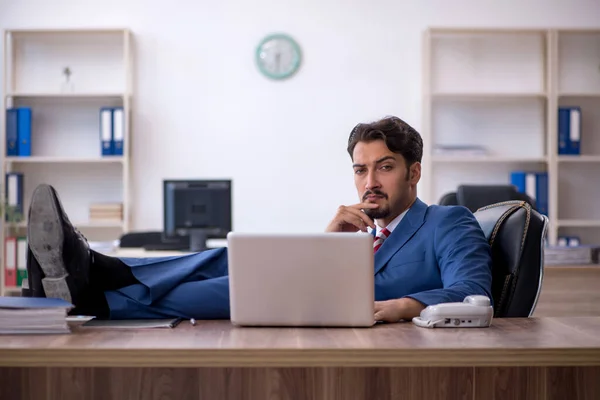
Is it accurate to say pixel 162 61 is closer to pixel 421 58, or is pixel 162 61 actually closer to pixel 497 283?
pixel 421 58

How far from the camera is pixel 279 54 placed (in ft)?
17.3

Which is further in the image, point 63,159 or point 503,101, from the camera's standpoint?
point 503,101

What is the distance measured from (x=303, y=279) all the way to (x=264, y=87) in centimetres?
395

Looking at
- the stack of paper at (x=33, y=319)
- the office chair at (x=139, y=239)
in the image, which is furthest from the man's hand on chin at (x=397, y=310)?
the office chair at (x=139, y=239)

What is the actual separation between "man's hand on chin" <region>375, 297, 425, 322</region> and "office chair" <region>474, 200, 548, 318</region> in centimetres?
38

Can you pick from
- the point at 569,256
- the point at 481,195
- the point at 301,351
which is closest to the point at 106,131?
the point at 481,195

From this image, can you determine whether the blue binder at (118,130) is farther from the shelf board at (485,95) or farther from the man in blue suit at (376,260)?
the man in blue suit at (376,260)

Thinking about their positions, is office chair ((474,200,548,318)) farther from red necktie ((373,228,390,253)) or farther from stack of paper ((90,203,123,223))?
stack of paper ((90,203,123,223))

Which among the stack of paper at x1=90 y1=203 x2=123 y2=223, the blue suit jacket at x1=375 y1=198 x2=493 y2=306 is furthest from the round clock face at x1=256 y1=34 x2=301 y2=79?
the blue suit jacket at x1=375 y1=198 x2=493 y2=306

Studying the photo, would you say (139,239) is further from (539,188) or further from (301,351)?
(301,351)

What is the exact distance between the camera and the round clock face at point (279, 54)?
5.27 metres

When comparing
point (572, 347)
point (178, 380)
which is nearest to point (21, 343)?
point (178, 380)

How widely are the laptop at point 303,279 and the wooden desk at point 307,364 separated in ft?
0.20

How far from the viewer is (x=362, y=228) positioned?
2.04 metres
